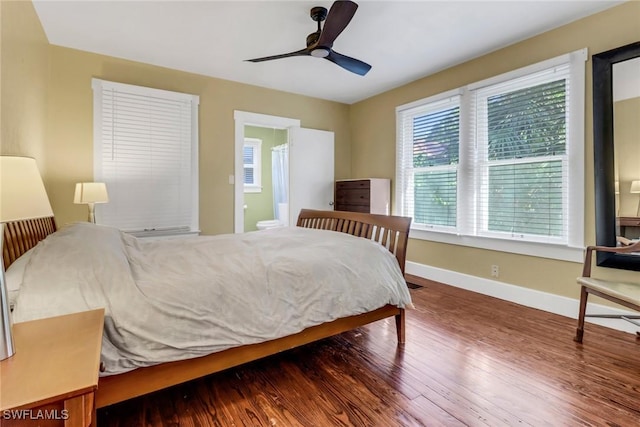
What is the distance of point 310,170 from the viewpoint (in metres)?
4.74

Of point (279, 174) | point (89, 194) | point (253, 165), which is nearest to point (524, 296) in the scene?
point (89, 194)

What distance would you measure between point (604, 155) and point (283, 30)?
295 centimetres

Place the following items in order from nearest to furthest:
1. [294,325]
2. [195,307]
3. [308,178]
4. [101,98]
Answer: [195,307]
[294,325]
[101,98]
[308,178]

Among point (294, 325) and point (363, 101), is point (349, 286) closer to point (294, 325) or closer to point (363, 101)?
point (294, 325)

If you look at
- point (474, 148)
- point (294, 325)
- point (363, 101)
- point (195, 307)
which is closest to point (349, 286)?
point (294, 325)

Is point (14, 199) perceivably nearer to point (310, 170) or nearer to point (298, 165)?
point (298, 165)

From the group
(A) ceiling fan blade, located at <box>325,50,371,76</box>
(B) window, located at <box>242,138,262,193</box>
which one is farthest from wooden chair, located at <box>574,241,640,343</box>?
(B) window, located at <box>242,138,262,193</box>

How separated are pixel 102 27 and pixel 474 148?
389 centimetres

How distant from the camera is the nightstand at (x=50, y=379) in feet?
2.28

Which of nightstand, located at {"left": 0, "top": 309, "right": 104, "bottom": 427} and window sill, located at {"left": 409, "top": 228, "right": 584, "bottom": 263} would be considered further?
window sill, located at {"left": 409, "top": 228, "right": 584, "bottom": 263}

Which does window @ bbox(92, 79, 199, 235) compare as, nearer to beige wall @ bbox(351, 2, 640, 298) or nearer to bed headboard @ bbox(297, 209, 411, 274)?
bed headboard @ bbox(297, 209, 411, 274)

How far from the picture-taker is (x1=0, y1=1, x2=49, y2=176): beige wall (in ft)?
5.85

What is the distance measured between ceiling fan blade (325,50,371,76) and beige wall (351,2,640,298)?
1445mm

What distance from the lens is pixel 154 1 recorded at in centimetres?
241
